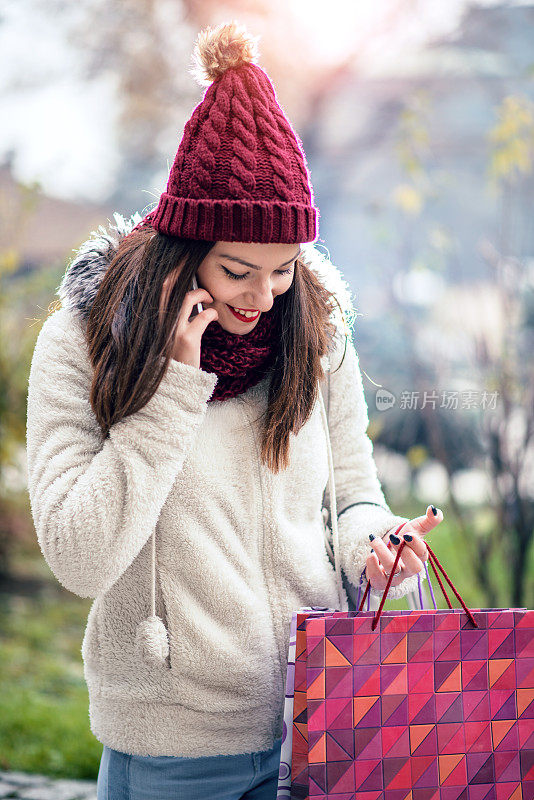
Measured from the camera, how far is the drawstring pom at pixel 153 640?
3.50 feet

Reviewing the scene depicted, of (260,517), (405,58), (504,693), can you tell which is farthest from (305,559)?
(405,58)

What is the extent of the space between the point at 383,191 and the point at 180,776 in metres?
2.55

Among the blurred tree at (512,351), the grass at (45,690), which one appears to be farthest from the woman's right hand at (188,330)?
the blurred tree at (512,351)

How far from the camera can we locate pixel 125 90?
3.20 meters

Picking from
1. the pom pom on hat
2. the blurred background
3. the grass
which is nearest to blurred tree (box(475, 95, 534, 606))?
the blurred background

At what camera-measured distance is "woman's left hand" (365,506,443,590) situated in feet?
3.49

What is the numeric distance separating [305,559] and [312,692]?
233 millimetres

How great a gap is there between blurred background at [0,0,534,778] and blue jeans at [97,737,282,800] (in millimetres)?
1856

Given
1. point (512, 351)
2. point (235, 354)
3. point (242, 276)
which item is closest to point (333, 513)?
point (235, 354)

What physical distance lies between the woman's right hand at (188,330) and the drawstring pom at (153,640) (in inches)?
14.2

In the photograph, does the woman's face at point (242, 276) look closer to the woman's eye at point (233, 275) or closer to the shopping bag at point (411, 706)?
the woman's eye at point (233, 275)

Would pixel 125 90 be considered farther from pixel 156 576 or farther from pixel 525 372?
pixel 156 576

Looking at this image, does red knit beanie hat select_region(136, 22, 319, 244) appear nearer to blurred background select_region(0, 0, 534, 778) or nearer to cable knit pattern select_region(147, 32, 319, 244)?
cable knit pattern select_region(147, 32, 319, 244)

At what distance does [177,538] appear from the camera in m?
1.09
